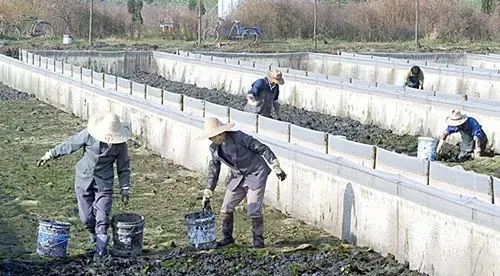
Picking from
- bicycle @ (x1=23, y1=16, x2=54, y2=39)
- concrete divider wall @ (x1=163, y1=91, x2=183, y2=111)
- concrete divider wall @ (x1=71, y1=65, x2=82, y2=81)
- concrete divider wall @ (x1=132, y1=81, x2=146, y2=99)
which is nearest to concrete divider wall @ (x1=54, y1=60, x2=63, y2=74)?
concrete divider wall @ (x1=71, y1=65, x2=82, y2=81)

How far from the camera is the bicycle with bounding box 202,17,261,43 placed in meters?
43.2

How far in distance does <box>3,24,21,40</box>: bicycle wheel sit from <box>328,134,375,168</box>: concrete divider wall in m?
31.7

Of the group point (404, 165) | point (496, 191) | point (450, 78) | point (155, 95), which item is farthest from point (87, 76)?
point (496, 191)

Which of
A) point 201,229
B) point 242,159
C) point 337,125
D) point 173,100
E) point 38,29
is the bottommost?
point 201,229

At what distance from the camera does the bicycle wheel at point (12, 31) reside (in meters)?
41.9

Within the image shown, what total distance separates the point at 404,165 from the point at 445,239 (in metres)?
1.74

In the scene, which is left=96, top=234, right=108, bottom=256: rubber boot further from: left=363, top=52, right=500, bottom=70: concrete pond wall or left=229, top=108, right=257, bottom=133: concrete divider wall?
left=363, top=52, right=500, bottom=70: concrete pond wall

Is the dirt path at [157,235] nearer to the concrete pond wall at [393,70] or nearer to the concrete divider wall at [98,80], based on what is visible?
the concrete divider wall at [98,80]

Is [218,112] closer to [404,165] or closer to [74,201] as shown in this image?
[74,201]

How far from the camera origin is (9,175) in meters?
14.6

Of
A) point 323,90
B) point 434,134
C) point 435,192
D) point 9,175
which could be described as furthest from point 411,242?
point 323,90

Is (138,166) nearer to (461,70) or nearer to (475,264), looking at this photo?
(475,264)

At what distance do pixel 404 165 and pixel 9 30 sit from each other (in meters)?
34.5

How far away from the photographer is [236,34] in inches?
1725
